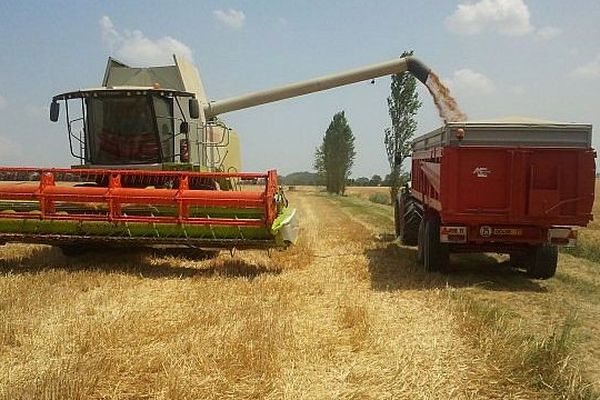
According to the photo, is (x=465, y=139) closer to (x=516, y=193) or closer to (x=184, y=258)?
(x=516, y=193)

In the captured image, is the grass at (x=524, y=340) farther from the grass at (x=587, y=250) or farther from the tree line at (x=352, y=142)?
the tree line at (x=352, y=142)

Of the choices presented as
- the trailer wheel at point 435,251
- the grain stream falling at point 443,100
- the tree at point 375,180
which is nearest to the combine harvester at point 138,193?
the trailer wheel at point 435,251

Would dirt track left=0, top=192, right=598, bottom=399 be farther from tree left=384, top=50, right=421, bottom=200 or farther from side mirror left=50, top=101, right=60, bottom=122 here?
tree left=384, top=50, right=421, bottom=200

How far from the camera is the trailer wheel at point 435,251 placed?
8.23 meters

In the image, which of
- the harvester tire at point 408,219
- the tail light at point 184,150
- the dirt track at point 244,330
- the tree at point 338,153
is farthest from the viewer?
the tree at point 338,153

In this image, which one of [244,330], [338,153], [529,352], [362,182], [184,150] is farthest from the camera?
[362,182]

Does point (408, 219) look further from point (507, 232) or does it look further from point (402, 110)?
point (402, 110)

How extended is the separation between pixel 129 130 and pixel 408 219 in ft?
18.4

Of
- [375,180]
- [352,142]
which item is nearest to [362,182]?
[375,180]

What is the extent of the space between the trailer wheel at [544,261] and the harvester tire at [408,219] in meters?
2.99

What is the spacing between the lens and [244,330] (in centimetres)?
487

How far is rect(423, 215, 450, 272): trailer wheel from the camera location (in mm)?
8227

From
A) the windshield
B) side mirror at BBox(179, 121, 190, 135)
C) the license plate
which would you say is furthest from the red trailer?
the windshield

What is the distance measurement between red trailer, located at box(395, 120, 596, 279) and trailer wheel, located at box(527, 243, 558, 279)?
31 mm
